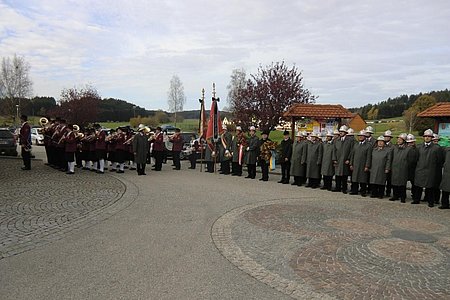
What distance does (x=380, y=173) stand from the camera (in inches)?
433

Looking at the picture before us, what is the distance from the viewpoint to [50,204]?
9055mm

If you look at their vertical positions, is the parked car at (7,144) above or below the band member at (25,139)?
below

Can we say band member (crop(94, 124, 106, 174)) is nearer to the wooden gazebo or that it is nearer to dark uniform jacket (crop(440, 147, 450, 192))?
the wooden gazebo

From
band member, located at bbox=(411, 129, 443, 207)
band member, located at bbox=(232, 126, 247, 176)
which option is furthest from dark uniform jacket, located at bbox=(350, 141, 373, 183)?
band member, located at bbox=(232, 126, 247, 176)

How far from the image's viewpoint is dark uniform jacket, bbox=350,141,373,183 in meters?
11.5

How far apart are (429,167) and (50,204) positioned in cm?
994

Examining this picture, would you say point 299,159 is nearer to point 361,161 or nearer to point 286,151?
point 286,151

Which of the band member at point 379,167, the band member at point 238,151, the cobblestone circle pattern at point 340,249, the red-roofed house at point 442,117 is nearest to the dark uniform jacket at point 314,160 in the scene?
the band member at point 379,167

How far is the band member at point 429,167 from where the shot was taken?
1007cm

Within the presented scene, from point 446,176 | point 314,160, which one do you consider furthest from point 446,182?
point 314,160

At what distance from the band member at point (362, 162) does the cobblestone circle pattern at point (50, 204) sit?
683 centimetres

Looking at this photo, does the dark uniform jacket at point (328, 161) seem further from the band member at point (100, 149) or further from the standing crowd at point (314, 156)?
the band member at point (100, 149)

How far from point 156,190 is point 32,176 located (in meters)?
5.38

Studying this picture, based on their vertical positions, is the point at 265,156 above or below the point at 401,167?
below
